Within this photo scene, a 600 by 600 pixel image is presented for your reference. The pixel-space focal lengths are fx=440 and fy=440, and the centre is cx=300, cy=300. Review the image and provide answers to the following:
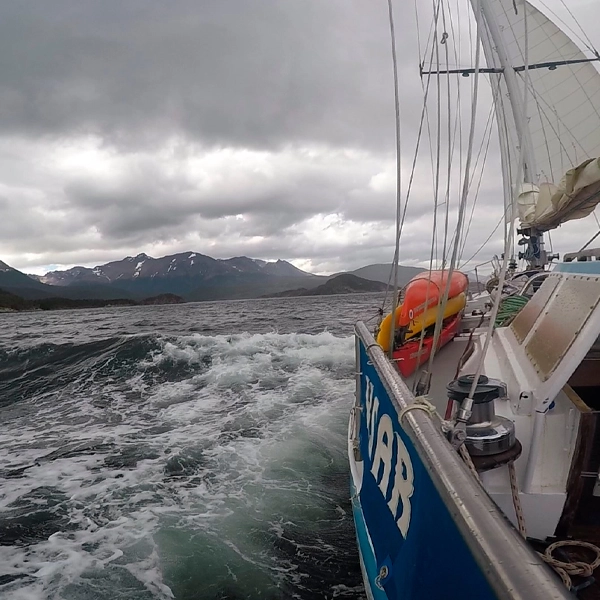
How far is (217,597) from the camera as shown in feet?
11.0

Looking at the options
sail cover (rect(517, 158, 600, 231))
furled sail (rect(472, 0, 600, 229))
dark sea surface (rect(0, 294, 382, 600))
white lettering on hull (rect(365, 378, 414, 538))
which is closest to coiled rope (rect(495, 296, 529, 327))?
sail cover (rect(517, 158, 600, 231))

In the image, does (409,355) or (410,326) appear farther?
(410,326)

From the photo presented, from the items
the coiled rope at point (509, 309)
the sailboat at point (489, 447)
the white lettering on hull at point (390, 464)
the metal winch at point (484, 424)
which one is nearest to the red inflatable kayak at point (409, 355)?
the sailboat at point (489, 447)

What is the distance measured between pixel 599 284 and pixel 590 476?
107 centimetres

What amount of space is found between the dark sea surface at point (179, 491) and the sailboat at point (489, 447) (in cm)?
147

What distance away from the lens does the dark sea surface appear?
359cm

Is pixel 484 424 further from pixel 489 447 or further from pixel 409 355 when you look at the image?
pixel 409 355

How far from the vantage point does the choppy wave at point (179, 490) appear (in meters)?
3.60

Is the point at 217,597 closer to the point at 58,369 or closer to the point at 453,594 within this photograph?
the point at 453,594

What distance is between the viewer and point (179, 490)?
5.08 meters

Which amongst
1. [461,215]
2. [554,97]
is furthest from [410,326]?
[554,97]

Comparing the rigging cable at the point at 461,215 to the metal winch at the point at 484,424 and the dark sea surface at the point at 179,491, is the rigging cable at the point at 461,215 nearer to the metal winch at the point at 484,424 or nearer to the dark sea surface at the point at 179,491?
the metal winch at the point at 484,424

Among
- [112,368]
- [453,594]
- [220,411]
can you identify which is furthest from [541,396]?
[112,368]

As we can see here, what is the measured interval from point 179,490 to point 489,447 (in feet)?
13.2
